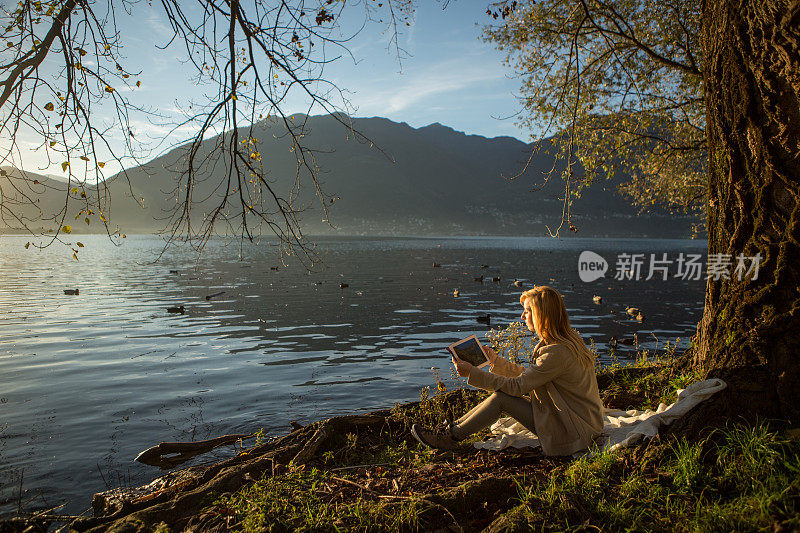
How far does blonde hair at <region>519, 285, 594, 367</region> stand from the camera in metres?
Answer: 5.21

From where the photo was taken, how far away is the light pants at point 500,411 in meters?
5.50

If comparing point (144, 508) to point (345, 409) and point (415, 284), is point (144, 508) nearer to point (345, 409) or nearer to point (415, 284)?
point (345, 409)

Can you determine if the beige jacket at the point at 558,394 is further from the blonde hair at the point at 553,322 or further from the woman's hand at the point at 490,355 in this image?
the woman's hand at the point at 490,355

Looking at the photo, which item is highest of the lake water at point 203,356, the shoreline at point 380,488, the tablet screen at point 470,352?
the tablet screen at point 470,352

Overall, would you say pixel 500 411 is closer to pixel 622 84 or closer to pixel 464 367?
pixel 464 367

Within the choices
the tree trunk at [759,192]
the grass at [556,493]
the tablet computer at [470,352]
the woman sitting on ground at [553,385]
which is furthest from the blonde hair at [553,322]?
the tree trunk at [759,192]

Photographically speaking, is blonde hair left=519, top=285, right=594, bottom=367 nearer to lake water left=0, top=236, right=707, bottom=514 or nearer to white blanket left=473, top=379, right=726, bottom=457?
white blanket left=473, top=379, right=726, bottom=457

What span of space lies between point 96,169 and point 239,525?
382cm

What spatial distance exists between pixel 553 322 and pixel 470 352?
3.15ft

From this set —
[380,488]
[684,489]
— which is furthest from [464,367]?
[684,489]

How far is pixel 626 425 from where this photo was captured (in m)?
5.48

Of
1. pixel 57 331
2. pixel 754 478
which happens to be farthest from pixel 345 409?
pixel 57 331

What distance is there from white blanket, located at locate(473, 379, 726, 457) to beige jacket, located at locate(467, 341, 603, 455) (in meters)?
0.20

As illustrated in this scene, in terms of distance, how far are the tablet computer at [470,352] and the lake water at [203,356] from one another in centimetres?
179
